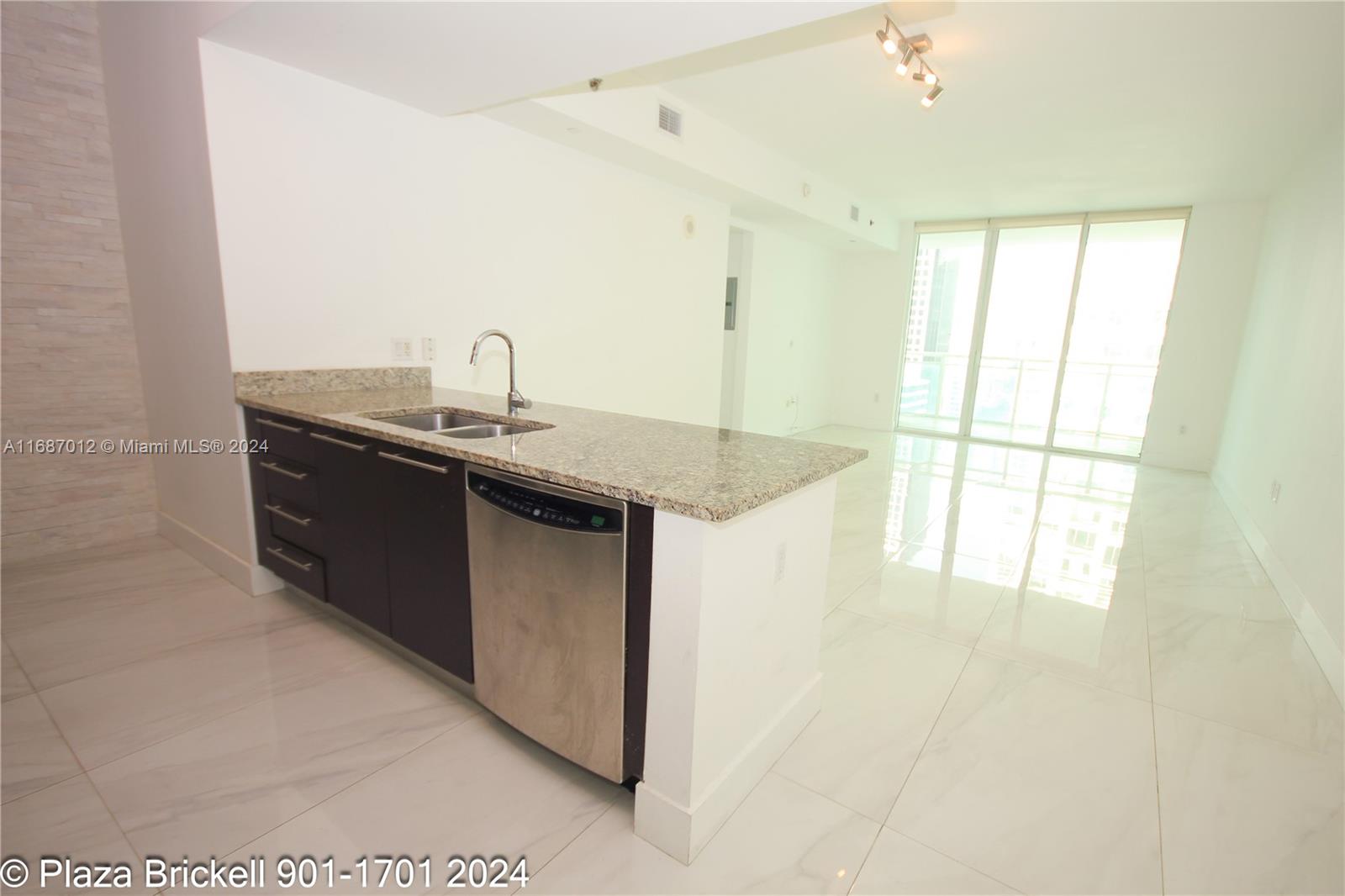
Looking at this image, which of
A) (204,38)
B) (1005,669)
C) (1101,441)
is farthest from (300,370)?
(1101,441)

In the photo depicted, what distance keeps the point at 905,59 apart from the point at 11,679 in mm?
4281

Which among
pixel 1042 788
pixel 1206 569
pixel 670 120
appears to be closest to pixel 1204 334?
pixel 1206 569

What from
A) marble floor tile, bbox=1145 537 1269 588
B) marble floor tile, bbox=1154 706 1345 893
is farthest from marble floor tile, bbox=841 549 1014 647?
marble floor tile, bbox=1145 537 1269 588

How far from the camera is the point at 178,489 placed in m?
2.93

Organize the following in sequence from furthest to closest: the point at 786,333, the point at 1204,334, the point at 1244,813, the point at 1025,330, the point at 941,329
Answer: the point at 941,329 → the point at 1025,330 → the point at 786,333 → the point at 1204,334 → the point at 1244,813

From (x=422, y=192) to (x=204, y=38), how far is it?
915 mm

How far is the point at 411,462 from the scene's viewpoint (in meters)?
1.76

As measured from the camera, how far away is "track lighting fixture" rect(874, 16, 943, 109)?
2623mm

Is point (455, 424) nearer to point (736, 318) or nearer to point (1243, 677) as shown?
point (1243, 677)

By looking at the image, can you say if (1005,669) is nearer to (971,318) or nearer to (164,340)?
(164,340)

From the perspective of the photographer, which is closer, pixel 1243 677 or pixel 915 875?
pixel 915 875

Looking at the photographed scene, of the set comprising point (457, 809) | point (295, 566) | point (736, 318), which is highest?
point (736, 318)

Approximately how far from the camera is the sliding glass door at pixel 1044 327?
6.26 meters

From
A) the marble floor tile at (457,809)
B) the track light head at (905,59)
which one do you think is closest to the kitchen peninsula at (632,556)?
the marble floor tile at (457,809)
